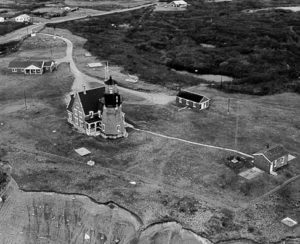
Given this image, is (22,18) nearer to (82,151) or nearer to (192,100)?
(192,100)

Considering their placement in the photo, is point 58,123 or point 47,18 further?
point 47,18

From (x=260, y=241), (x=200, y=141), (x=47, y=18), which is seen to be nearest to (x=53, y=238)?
(x=260, y=241)

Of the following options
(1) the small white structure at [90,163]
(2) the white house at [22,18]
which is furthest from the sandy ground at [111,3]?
(1) the small white structure at [90,163]

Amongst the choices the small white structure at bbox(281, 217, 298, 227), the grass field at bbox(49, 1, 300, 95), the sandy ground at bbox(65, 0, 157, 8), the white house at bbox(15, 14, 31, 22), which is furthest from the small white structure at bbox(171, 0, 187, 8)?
the small white structure at bbox(281, 217, 298, 227)

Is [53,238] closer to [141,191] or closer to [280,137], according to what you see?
[141,191]

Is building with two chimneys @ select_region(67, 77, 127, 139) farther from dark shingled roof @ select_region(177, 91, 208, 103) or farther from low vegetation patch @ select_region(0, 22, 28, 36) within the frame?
low vegetation patch @ select_region(0, 22, 28, 36)

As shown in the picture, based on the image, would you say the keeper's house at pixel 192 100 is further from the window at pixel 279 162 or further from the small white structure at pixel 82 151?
the small white structure at pixel 82 151
